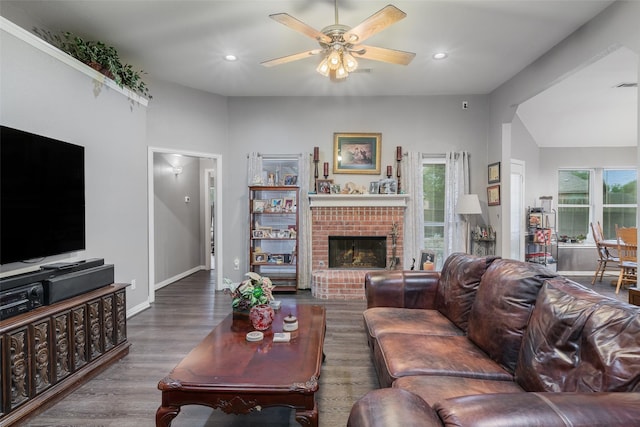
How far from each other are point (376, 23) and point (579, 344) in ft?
7.54

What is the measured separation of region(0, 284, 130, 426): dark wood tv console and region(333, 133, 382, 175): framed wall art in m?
3.51

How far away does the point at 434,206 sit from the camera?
5.19 metres

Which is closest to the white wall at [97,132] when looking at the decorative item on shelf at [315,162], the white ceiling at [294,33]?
the white ceiling at [294,33]

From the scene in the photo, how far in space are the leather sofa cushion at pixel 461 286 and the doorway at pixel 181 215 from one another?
357cm

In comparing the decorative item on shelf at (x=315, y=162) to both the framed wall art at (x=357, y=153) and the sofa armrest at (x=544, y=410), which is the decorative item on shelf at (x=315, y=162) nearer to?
the framed wall art at (x=357, y=153)

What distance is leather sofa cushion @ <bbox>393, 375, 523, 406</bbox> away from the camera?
1.39 meters

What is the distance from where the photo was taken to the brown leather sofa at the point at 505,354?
87 centimetres

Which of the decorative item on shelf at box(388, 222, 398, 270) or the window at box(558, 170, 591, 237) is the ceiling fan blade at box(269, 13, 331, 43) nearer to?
the decorative item on shelf at box(388, 222, 398, 270)

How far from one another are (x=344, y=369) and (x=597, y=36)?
12.4 feet

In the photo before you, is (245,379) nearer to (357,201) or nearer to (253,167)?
(357,201)

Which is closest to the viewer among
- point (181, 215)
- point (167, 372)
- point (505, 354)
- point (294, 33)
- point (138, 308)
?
point (505, 354)

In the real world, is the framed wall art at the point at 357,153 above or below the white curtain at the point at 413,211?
above

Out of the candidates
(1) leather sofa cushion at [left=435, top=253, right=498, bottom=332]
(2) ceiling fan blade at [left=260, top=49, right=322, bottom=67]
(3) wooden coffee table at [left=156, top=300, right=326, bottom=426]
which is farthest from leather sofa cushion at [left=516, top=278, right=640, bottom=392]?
(2) ceiling fan blade at [left=260, top=49, right=322, bottom=67]

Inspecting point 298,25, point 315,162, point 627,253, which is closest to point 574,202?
point 627,253
